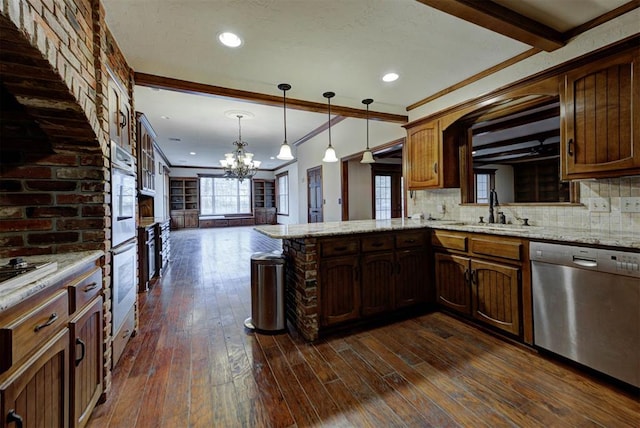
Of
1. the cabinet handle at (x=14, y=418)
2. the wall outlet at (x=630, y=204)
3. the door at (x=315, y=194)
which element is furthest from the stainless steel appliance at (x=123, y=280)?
the door at (x=315, y=194)

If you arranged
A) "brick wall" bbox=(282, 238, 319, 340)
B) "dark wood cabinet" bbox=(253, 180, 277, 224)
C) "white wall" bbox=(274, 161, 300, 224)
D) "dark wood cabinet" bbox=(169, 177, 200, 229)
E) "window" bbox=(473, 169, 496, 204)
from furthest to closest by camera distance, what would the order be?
"dark wood cabinet" bbox=(253, 180, 277, 224)
"dark wood cabinet" bbox=(169, 177, 200, 229)
"white wall" bbox=(274, 161, 300, 224)
"window" bbox=(473, 169, 496, 204)
"brick wall" bbox=(282, 238, 319, 340)

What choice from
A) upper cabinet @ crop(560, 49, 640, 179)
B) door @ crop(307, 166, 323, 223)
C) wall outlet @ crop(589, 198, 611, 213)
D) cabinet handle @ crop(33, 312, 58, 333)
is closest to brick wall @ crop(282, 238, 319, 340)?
cabinet handle @ crop(33, 312, 58, 333)

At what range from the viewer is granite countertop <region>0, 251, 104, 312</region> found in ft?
3.02

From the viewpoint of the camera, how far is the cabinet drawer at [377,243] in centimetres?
260

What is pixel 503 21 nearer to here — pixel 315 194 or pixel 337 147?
pixel 337 147

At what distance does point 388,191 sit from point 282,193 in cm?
656

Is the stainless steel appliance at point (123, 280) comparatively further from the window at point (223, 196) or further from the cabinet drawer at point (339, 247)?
the window at point (223, 196)

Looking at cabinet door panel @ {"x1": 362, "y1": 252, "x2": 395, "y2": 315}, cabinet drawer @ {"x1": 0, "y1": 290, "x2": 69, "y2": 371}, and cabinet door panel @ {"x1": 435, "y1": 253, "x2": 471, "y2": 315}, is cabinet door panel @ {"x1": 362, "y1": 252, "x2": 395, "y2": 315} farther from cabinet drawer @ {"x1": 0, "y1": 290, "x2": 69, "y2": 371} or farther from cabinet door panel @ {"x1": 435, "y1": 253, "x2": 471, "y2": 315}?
cabinet drawer @ {"x1": 0, "y1": 290, "x2": 69, "y2": 371}

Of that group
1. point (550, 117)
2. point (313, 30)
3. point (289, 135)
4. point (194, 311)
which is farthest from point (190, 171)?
point (550, 117)

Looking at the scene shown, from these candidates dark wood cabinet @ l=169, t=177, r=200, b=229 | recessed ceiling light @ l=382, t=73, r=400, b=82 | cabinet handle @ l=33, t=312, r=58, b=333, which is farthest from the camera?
dark wood cabinet @ l=169, t=177, r=200, b=229

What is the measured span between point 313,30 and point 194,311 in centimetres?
291

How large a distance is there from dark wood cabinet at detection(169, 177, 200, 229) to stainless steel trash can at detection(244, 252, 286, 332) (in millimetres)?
10329

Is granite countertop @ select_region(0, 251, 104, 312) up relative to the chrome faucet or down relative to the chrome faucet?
down

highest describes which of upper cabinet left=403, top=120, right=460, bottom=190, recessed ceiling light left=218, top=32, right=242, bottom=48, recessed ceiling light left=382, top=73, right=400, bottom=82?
recessed ceiling light left=382, top=73, right=400, bottom=82
